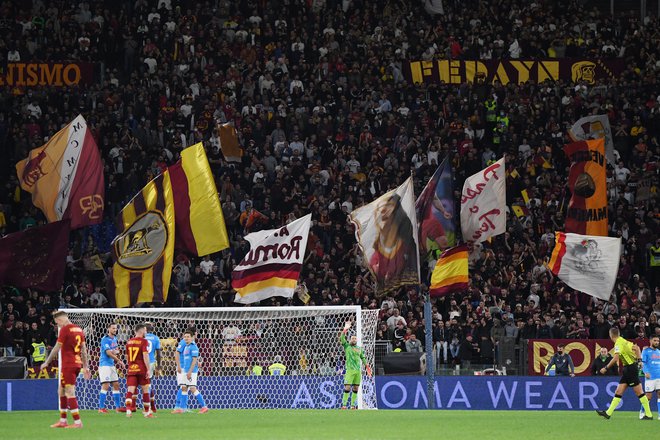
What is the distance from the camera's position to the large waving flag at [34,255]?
30281mm

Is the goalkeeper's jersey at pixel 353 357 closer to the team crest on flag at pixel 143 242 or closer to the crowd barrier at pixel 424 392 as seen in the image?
the crowd barrier at pixel 424 392

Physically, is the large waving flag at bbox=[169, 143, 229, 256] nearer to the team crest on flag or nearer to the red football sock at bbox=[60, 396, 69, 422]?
the team crest on flag

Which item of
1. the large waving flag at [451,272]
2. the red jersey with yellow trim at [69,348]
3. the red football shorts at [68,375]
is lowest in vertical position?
the red football shorts at [68,375]

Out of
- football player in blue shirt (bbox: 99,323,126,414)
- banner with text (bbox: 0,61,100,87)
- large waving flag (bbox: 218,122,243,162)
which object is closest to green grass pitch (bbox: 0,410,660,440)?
football player in blue shirt (bbox: 99,323,126,414)

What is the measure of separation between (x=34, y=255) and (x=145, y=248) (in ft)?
8.92

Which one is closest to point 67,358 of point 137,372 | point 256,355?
point 137,372

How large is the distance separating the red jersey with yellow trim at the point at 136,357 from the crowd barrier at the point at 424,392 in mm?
6551

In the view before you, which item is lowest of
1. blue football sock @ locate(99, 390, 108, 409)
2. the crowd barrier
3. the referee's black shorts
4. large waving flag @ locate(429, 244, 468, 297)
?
the crowd barrier

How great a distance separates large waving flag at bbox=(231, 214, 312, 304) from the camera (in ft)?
100

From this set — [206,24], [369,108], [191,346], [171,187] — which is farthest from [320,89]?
[191,346]

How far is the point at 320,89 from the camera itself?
137 ft

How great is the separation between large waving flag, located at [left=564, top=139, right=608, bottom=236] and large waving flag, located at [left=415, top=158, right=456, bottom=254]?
4313mm

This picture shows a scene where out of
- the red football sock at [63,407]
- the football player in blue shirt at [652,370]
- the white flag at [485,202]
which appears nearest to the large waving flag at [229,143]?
the white flag at [485,202]

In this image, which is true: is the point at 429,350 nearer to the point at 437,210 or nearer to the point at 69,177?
the point at 437,210
